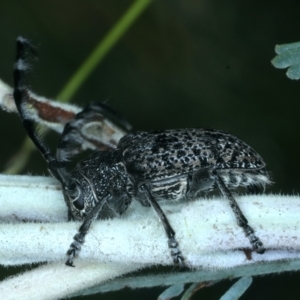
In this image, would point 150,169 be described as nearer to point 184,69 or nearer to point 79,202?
point 79,202

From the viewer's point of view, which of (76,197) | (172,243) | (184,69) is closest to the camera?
(172,243)

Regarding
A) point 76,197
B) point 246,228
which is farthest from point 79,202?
point 246,228

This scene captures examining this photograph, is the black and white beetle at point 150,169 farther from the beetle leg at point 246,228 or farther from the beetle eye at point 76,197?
the beetle leg at point 246,228

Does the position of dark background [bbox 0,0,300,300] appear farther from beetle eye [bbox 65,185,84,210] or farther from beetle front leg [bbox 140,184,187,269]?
beetle front leg [bbox 140,184,187,269]

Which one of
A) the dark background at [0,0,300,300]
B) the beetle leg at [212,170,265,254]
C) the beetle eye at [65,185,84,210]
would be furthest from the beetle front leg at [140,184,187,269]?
the dark background at [0,0,300,300]

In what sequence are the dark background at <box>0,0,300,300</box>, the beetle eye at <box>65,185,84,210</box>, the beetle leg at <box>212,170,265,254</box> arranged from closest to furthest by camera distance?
the beetle leg at <box>212,170,265,254</box> < the beetle eye at <box>65,185,84,210</box> < the dark background at <box>0,0,300,300</box>

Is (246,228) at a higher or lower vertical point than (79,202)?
higher

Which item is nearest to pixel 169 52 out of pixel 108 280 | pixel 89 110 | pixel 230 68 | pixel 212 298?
pixel 230 68

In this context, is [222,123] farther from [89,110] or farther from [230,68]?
[89,110]
